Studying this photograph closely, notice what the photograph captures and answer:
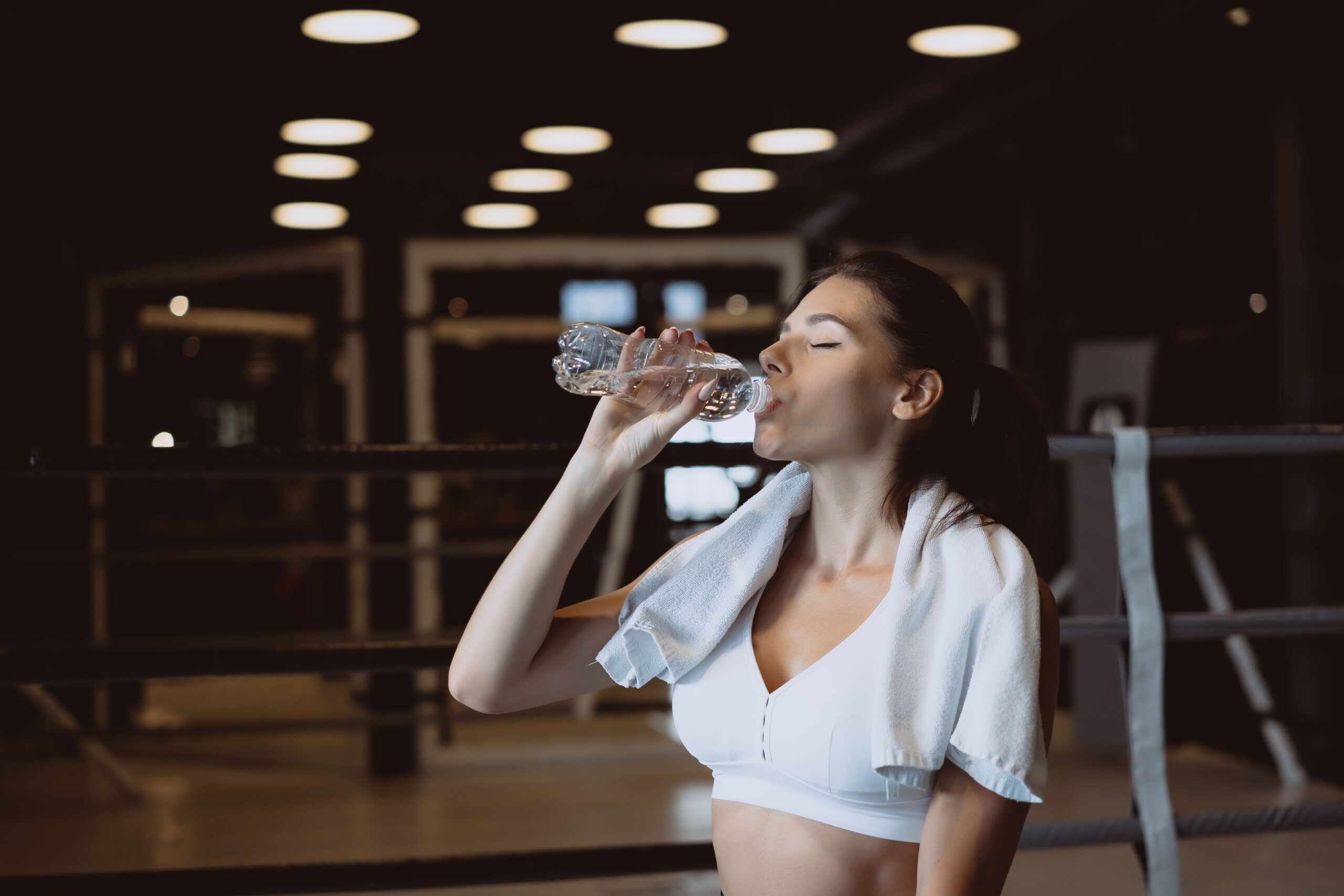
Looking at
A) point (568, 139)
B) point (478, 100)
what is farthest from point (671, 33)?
point (478, 100)

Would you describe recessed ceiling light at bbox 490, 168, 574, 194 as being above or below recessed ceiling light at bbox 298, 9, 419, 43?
above

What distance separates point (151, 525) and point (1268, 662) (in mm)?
4858

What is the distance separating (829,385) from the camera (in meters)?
1.37

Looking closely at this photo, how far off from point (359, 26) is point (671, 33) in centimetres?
82

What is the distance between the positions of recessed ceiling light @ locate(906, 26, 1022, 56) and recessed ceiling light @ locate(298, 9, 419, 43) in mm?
1446

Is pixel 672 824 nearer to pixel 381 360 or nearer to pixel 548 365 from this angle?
pixel 381 360

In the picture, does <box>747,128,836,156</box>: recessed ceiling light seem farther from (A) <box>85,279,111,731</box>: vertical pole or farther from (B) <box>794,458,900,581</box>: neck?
(B) <box>794,458,900,581</box>: neck

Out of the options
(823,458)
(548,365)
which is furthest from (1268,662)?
(823,458)

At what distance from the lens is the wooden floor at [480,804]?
343cm

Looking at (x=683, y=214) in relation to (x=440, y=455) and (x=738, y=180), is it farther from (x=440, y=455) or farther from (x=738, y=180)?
(x=440, y=455)

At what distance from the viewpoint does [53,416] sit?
5656mm

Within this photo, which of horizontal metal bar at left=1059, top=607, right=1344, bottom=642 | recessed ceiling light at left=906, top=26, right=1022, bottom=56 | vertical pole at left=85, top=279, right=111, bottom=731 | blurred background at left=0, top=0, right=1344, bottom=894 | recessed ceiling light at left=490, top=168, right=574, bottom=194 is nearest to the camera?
horizontal metal bar at left=1059, top=607, right=1344, bottom=642

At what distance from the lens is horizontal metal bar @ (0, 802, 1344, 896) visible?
1.52 m

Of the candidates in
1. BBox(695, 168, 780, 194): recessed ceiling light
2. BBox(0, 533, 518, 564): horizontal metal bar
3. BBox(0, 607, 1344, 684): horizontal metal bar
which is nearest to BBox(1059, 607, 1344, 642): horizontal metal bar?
BBox(0, 607, 1344, 684): horizontal metal bar
